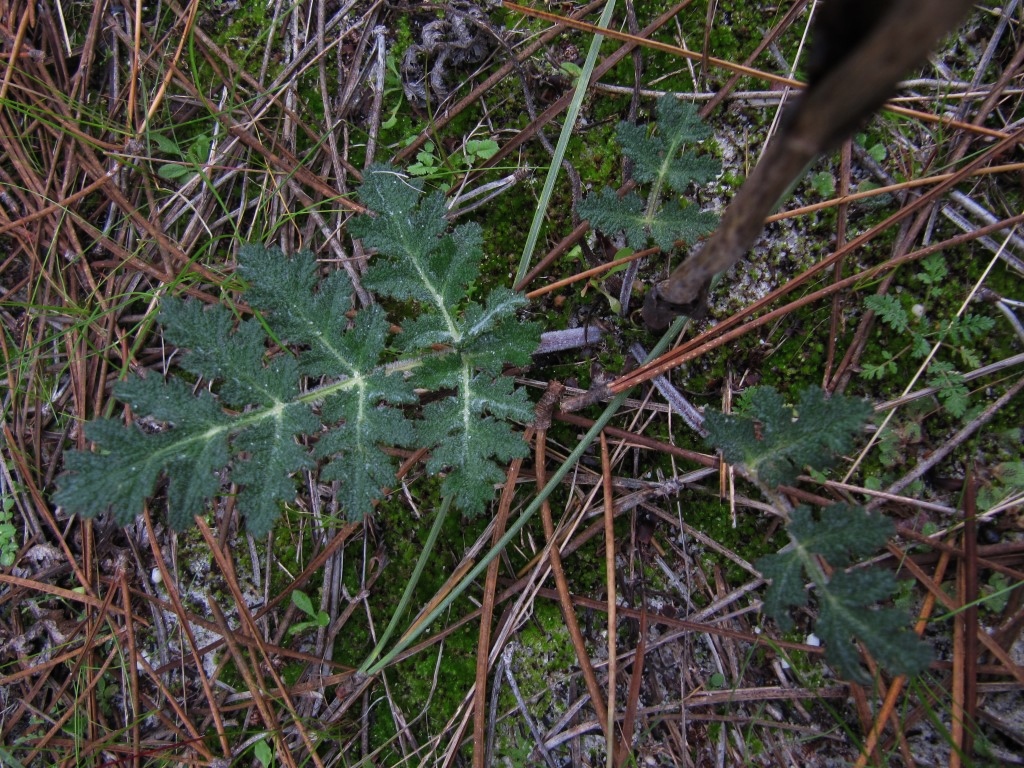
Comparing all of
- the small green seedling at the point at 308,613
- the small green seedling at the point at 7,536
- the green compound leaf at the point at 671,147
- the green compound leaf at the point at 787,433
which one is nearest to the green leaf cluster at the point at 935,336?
the green compound leaf at the point at 787,433

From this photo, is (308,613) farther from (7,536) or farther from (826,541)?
(826,541)

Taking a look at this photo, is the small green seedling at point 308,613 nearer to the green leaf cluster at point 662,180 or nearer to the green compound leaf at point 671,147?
the green leaf cluster at point 662,180

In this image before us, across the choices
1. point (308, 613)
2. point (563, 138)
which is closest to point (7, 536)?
point (308, 613)

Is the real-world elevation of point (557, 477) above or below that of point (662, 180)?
A: below

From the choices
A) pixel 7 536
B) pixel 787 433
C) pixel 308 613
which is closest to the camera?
pixel 787 433

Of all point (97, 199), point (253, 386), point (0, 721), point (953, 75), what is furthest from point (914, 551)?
point (0, 721)

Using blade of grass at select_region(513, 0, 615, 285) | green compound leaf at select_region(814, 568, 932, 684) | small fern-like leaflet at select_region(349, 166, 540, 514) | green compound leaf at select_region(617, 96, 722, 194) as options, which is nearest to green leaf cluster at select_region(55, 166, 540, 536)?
small fern-like leaflet at select_region(349, 166, 540, 514)

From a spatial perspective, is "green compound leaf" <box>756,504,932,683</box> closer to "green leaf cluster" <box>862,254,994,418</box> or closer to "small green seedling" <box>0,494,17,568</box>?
"green leaf cluster" <box>862,254,994,418</box>
